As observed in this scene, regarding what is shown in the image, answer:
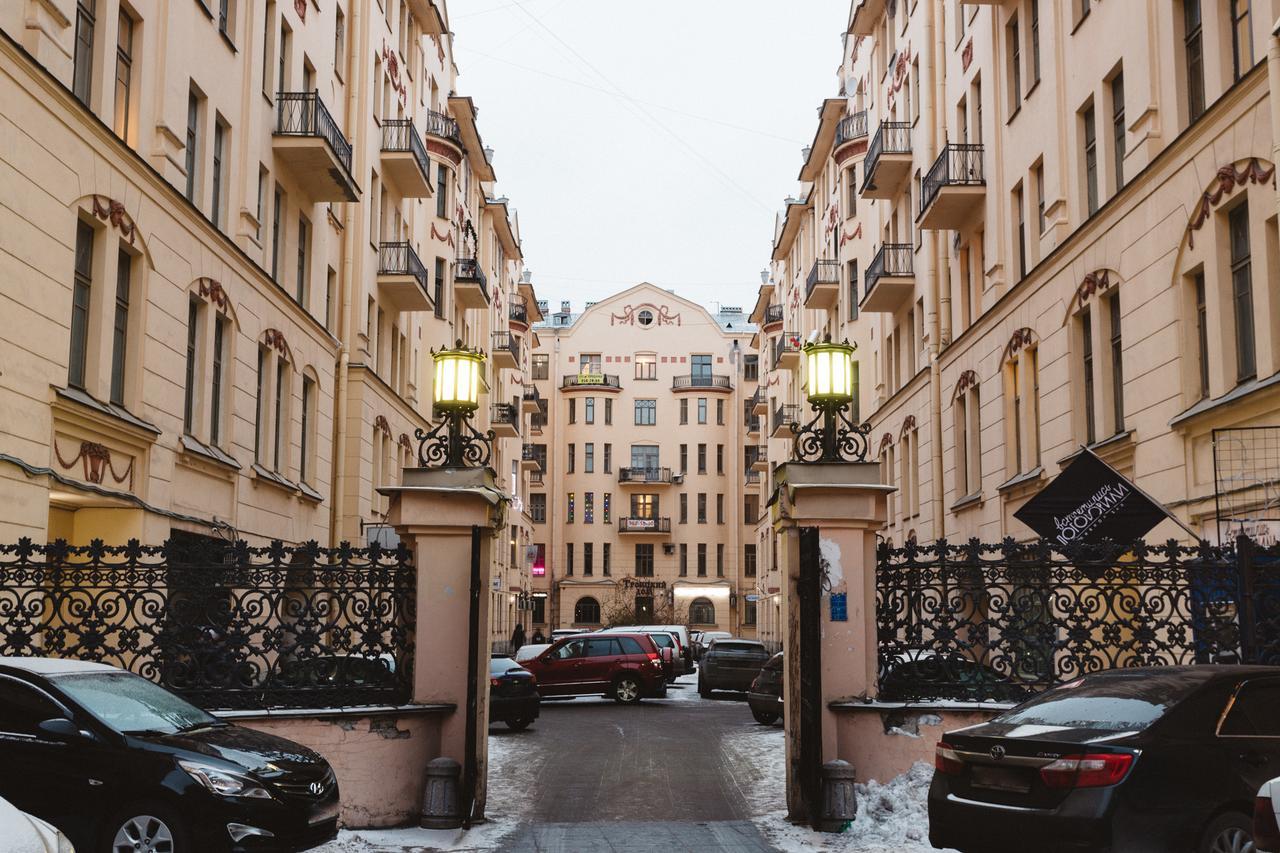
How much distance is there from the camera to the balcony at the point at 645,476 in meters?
81.2

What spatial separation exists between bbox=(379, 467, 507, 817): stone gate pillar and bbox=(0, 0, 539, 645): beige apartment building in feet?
16.6

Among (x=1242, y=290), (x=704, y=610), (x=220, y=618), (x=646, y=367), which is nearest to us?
(x=220, y=618)

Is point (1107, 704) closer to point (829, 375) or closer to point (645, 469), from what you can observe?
point (829, 375)

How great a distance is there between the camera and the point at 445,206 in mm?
41938

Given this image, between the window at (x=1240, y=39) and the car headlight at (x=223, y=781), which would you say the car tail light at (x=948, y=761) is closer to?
the car headlight at (x=223, y=781)

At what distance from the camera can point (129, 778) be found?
8984 millimetres

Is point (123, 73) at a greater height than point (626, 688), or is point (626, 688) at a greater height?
point (123, 73)

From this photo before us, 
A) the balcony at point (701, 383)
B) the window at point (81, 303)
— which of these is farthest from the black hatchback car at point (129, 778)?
the balcony at point (701, 383)

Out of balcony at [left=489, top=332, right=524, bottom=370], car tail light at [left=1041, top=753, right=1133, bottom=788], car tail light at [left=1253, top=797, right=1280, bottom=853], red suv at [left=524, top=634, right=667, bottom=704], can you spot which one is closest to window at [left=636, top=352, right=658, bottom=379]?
balcony at [left=489, top=332, right=524, bottom=370]

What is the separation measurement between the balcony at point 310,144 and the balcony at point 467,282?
16.4m

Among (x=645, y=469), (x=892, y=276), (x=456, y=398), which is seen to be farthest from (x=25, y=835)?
(x=645, y=469)

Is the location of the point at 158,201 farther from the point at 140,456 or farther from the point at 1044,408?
the point at 1044,408

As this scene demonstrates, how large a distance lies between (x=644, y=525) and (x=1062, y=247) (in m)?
60.6

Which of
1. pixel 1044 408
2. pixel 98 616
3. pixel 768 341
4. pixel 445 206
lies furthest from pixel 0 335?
pixel 768 341
